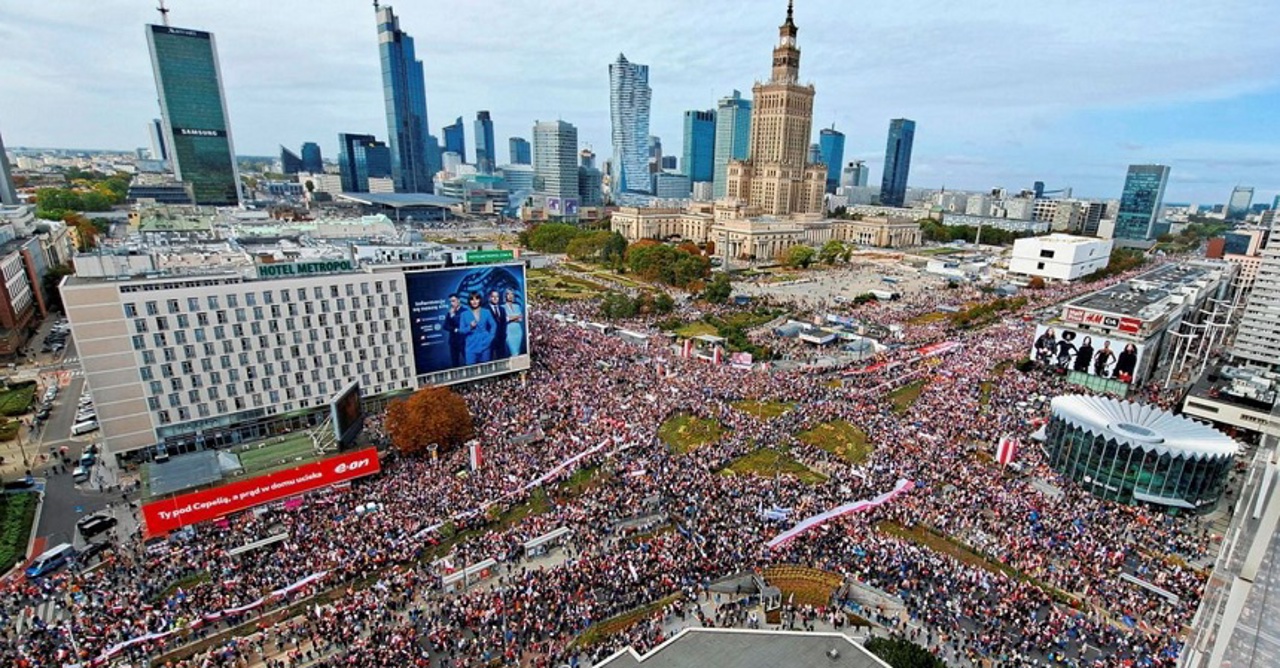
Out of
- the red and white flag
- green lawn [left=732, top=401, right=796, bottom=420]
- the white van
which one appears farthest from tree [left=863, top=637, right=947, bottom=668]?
the white van

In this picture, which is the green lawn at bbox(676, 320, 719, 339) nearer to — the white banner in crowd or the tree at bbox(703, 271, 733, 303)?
the tree at bbox(703, 271, 733, 303)

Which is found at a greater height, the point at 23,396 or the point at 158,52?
the point at 158,52

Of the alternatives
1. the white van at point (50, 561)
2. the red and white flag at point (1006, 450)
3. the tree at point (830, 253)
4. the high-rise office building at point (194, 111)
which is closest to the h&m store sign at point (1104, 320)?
the red and white flag at point (1006, 450)

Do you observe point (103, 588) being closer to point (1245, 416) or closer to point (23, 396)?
point (23, 396)

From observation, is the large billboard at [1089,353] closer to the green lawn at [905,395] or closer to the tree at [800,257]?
the green lawn at [905,395]

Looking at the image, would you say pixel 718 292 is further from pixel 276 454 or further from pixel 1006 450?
pixel 276 454

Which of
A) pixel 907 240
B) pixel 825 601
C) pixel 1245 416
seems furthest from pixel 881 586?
pixel 907 240
